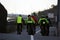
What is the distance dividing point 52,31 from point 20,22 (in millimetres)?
3711

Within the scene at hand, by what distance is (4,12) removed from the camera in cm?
3259

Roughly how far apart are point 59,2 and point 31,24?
3.87 metres

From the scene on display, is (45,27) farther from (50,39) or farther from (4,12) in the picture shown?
(4,12)

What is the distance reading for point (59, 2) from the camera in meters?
24.7

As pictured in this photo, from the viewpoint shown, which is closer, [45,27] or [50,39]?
[50,39]

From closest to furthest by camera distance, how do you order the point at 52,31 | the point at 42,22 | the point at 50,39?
the point at 50,39 < the point at 42,22 < the point at 52,31

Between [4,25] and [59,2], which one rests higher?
[59,2]

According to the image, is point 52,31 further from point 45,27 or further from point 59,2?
point 45,27

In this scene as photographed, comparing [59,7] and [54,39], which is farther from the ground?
[59,7]

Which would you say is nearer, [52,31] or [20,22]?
[20,22]

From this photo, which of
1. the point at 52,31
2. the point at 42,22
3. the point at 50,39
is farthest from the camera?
the point at 52,31

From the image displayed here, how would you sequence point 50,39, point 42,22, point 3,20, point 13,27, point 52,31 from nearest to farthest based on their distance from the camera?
point 50,39 < point 42,22 < point 52,31 < point 3,20 < point 13,27

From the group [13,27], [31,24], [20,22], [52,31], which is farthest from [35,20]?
[13,27]

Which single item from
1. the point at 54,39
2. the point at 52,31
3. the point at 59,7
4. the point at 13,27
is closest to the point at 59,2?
the point at 59,7
